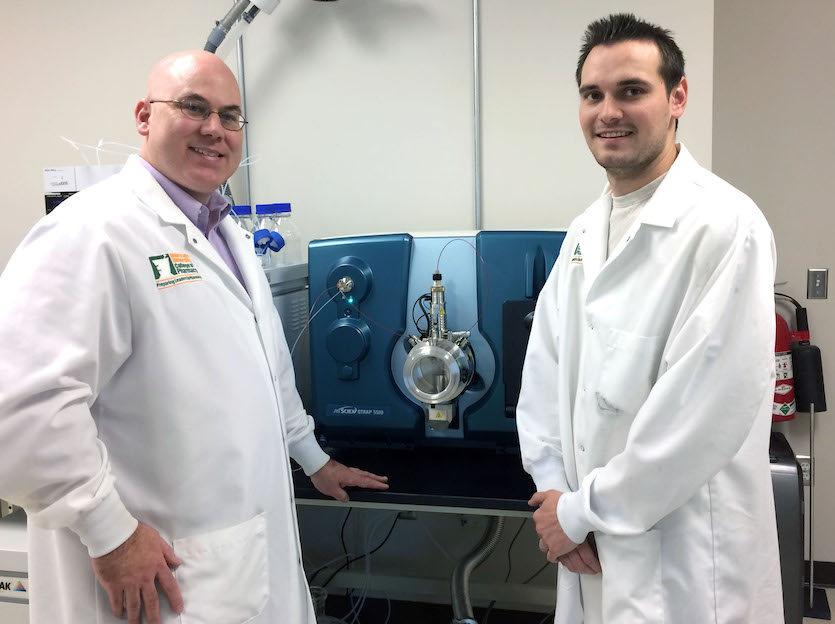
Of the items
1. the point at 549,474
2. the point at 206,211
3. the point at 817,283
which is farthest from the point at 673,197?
the point at 817,283

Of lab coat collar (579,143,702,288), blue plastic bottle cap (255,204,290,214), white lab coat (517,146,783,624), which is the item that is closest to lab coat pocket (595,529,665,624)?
white lab coat (517,146,783,624)

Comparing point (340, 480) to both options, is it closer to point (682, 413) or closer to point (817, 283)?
point (682, 413)

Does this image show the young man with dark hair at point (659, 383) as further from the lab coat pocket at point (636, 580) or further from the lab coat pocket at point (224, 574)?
the lab coat pocket at point (224, 574)

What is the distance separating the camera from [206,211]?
1312 mm

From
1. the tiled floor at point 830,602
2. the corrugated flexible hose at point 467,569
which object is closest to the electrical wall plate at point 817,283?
the tiled floor at point 830,602

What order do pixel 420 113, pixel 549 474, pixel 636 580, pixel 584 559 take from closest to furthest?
pixel 636 580, pixel 584 559, pixel 549 474, pixel 420 113

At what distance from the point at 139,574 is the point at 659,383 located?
916 mm

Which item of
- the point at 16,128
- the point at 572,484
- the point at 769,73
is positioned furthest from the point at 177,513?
the point at 769,73

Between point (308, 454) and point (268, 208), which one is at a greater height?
point (268, 208)

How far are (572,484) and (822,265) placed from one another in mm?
1828

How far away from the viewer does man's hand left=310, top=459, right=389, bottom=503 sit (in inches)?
59.4

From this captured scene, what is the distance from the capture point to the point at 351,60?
2146mm

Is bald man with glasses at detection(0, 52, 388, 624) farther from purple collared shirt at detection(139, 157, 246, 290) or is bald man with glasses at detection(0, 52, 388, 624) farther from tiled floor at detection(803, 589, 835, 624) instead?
tiled floor at detection(803, 589, 835, 624)

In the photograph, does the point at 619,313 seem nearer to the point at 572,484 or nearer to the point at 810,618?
the point at 572,484
